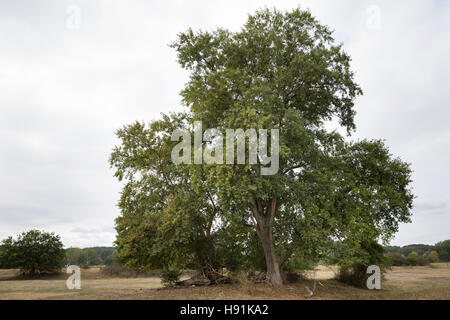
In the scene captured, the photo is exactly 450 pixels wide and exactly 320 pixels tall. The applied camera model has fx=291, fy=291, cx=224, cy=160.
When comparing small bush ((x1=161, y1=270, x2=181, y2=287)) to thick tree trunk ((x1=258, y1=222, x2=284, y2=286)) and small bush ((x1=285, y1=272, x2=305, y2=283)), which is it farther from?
small bush ((x1=285, y1=272, x2=305, y2=283))

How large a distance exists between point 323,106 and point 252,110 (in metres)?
7.43

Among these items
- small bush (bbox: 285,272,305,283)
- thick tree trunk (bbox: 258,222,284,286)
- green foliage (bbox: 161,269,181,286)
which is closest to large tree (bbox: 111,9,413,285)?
thick tree trunk (bbox: 258,222,284,286)

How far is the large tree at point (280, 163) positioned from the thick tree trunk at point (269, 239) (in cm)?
6

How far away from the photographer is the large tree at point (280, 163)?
14.6 metres

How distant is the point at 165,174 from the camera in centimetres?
1919

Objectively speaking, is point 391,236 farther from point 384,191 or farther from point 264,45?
point 264,45

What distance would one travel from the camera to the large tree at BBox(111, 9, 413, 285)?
575 inches

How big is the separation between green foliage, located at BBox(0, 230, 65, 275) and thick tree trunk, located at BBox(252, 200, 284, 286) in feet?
118

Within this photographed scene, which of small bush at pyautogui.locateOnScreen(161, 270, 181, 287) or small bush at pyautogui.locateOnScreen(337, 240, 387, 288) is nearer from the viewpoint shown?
small bush at pyautogui.locateOnScreen(161, 270, 181, 287)
